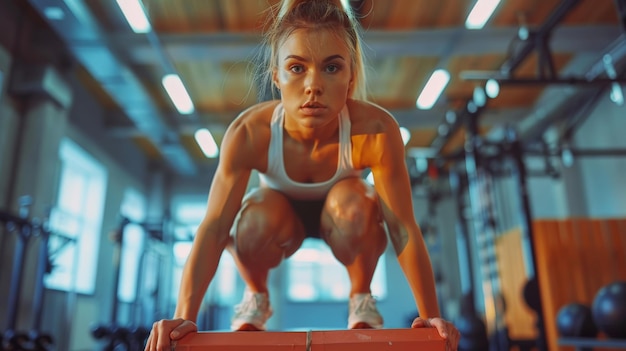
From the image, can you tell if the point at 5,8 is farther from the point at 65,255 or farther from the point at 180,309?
the point at 180,309

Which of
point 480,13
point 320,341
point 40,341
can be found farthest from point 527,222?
point 40,341

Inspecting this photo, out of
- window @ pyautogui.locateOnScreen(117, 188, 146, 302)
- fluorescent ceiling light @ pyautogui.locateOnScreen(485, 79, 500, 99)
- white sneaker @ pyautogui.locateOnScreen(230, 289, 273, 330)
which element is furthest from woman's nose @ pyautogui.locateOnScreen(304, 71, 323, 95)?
window @ pyautogui.locateOnScreen(117, 188, 146, 302)

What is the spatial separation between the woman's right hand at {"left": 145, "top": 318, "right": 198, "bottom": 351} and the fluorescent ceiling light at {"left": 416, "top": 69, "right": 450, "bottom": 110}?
15.3 ft

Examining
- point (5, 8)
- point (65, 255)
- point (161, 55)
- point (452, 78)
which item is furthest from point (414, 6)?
point (65, 255)

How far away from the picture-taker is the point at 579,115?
5914 millimetres

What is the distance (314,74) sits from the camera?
35.1 inches

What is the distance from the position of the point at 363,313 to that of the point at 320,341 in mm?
363

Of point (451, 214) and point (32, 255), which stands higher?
point (451, 214)

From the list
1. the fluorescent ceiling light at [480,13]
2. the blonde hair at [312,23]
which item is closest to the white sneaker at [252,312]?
the blonde hair at [312,23]

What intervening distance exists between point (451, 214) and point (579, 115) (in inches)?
142

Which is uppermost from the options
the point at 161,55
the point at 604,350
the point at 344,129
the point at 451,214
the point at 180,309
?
the point at 161,55

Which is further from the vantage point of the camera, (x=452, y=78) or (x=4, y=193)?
(x=452, y=78)

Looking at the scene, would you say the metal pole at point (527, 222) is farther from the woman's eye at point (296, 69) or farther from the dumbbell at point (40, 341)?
the dumbbell at point (40, 341)

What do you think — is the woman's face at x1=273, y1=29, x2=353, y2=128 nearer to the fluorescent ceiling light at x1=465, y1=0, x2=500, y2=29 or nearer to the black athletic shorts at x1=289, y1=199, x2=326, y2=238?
the black athletic shorts at x1=289, y1=199, x2=326, y2=238
